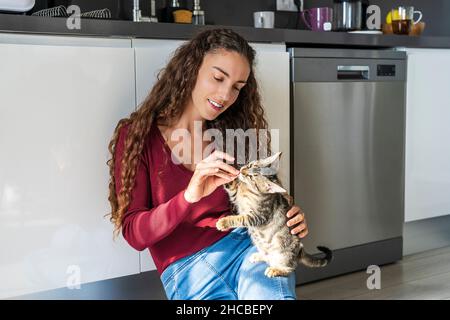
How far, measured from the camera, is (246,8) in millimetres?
2627

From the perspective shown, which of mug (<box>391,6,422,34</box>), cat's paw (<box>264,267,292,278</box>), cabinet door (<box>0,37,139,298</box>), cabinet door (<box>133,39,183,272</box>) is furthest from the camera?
mug (<box>391,6,422,34</box>)

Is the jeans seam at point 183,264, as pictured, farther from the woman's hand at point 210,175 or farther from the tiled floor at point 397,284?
the tiled floor at point 397,284

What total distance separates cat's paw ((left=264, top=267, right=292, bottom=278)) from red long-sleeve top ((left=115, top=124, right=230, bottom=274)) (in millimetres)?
169

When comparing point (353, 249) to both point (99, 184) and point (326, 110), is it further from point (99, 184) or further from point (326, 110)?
point (99, 184)

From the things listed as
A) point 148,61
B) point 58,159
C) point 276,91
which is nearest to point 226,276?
point 58,159

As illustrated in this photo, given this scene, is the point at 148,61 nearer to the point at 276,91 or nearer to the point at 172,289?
the point at 276,91

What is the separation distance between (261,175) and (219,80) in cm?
29

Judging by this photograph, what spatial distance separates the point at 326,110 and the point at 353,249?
1.83 ft

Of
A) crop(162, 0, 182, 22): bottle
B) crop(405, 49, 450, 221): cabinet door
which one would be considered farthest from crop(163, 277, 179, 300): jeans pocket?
crop(405, 49, 450, 221): cabinet door

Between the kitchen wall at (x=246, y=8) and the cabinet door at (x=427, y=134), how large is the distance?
23.2 inches

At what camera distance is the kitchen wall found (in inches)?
89.2

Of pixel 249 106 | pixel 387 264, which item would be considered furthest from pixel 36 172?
pixel 387 264

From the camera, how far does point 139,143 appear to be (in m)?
1.32

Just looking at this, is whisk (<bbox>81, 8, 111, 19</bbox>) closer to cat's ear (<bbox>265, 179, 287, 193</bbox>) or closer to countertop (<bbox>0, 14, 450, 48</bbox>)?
countertop (<bbox>0, 14, 450, 48</bbox>)
